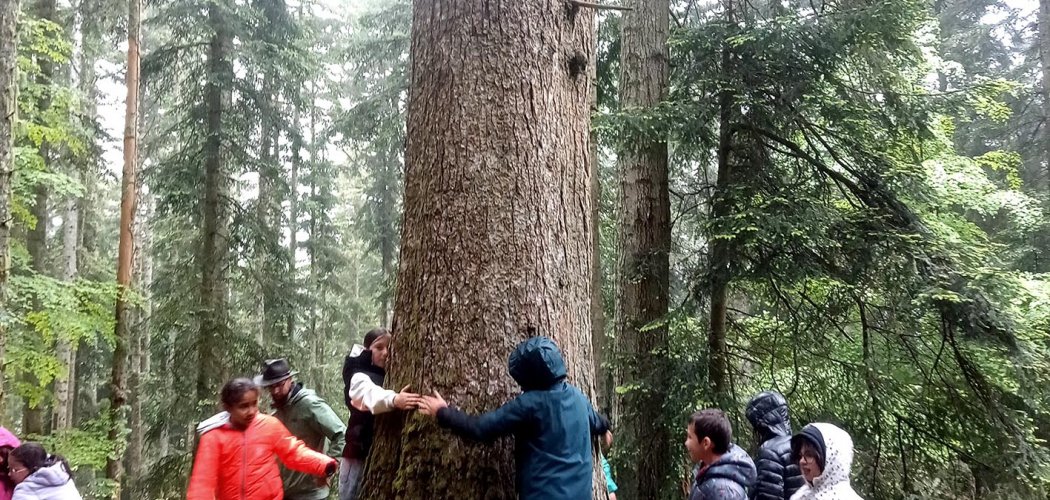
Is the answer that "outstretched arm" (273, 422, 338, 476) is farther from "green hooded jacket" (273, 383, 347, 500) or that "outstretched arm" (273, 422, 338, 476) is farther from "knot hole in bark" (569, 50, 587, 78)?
"knot hole in bark" (569, 50, 587, 78)

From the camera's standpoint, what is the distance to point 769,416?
12.6 ft

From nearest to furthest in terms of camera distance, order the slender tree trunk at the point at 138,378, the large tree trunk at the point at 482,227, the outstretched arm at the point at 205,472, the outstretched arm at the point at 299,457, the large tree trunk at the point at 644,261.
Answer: the large tree trunk at the point at 482,227
the outstretched arm at the point at 205,472
the outstretched arm at the point at 299,457
the large tree trunk at the point at 644,261
the slender tree trunk at the point at 138,378

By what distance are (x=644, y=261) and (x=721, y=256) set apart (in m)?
0.92

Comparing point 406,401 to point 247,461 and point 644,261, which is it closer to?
point 247,461

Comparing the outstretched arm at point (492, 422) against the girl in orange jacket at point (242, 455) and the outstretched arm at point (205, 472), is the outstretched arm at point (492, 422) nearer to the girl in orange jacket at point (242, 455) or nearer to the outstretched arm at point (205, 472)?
the girl in orange jacket at point (242, 455)

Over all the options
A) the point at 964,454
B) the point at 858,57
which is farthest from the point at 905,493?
the point at 858,57

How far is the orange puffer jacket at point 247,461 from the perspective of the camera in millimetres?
3588

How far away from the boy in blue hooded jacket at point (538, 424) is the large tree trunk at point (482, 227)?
0.54 feet

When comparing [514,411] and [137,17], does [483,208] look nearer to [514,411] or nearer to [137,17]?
[514,411]

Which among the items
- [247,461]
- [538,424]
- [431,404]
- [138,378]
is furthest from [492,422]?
[138,378]

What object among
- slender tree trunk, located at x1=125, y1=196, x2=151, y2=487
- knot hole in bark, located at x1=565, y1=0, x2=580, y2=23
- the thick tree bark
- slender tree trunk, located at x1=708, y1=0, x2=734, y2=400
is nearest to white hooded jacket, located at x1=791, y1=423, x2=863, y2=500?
knot hole in bark, located at x1=565, y1=0, x2=580, y2=23

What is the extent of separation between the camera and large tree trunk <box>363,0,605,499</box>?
8.77 feet

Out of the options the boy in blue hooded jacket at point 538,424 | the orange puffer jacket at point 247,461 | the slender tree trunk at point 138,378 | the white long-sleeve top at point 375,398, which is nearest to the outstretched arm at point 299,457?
the orange puffer jacket at point 247,461

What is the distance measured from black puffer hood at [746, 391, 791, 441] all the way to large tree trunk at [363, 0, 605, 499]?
1.36 m
